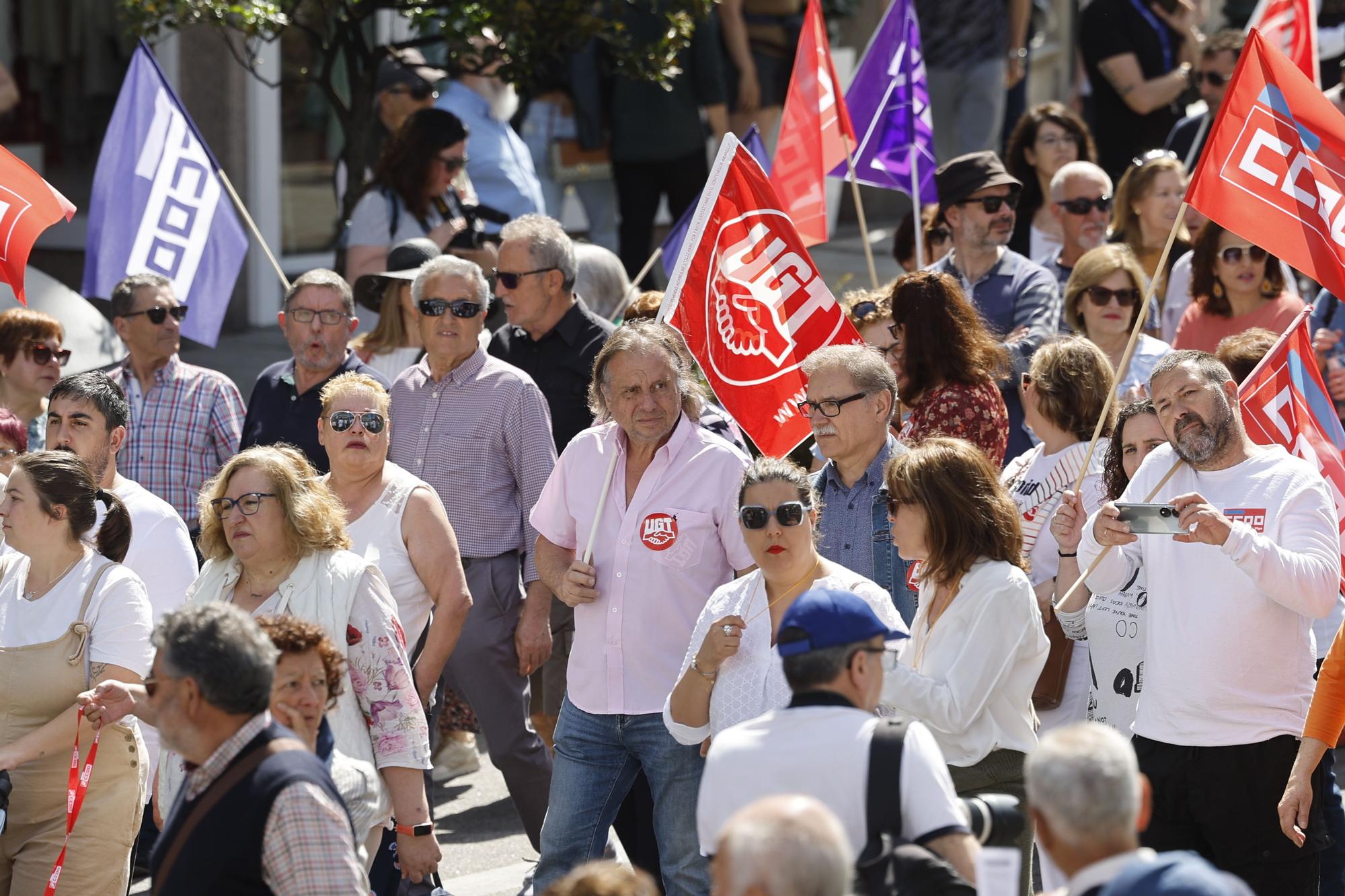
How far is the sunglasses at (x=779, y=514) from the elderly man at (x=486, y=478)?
173cm

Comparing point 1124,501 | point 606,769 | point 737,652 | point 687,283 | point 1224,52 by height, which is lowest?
point 606,769

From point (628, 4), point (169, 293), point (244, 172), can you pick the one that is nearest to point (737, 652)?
point (169, 293)

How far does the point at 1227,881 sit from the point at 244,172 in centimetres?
1092

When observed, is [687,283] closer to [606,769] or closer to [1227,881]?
[606,769]

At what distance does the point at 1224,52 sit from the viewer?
11.1m

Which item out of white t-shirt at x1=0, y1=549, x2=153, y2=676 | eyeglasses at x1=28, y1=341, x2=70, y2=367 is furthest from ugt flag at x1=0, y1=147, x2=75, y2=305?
white t-shirt at x1=0, y1=549, x2=153, y2=676

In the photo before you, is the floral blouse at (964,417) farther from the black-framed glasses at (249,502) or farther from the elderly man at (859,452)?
the black-framed glasses at (249,502)

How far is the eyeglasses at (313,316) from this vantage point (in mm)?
7535

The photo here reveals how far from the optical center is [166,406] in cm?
768

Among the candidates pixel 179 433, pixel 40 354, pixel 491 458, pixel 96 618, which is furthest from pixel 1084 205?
pixel 96 618

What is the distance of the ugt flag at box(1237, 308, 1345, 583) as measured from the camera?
20.2ft

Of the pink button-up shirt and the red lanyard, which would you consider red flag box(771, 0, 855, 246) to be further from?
the red lanyard

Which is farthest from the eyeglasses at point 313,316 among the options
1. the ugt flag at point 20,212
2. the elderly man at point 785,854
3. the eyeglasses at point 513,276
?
the elderly man at point 785,854

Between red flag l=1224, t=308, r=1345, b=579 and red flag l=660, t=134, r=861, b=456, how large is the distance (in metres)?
1.36
